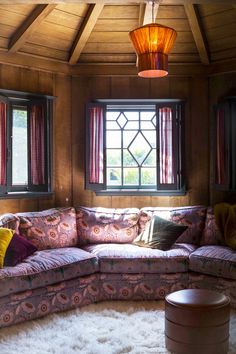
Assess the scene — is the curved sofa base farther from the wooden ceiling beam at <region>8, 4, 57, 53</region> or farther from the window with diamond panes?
the wooden ceiling beam at <region>8, 4, 57, 53</region>

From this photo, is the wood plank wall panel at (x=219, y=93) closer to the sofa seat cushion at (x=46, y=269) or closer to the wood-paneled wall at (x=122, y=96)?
the wood-paneled wall at (x=122, y=96)

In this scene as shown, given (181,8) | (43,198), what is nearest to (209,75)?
(181,8)

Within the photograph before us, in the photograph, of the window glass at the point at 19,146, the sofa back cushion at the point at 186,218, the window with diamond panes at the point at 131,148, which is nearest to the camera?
the sofa back cushion at the point at 186,218

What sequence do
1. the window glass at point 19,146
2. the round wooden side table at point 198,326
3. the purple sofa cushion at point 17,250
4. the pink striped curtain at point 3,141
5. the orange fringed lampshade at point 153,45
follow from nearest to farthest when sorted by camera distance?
the round wooden side table at point 198,326
the orange fringed lampshade at point 153,45
the purple sofa cushion at point 17,250
the pink striped curtain at point 3,141
the window glass at point 19,146

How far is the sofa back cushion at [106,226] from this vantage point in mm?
4883

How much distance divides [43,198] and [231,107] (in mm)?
2383

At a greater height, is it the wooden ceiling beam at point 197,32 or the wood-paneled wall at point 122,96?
the wooden ceiling beam at point 197,32

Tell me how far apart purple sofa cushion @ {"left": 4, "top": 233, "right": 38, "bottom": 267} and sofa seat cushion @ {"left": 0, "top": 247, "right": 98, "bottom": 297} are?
49mm

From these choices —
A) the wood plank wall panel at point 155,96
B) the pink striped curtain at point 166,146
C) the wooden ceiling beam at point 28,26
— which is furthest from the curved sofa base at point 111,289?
the wooden ceiling beam at point 28,26

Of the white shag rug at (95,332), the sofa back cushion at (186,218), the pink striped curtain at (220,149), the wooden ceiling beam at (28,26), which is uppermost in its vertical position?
the wooden ceiling beam at (28,26)

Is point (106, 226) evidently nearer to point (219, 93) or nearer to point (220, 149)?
Answer: point (220, 149)

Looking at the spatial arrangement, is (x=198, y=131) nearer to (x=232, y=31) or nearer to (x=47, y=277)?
(x=232, y=31)

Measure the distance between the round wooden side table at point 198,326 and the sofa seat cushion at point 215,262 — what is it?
976mm

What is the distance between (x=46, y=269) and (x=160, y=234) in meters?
1.31
